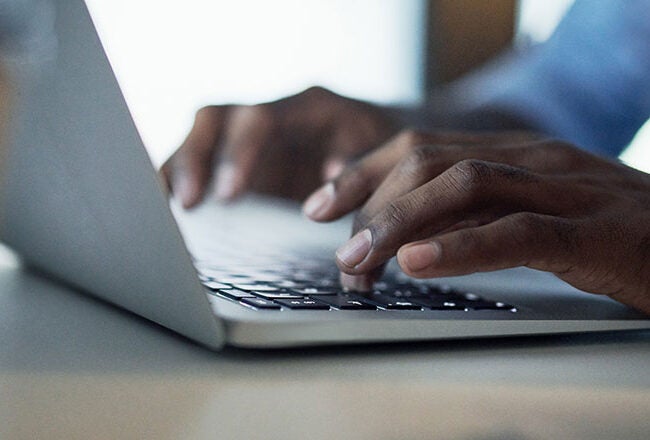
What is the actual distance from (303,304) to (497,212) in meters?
0.17

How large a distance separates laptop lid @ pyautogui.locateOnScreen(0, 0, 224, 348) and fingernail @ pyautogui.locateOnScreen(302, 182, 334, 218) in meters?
0.21

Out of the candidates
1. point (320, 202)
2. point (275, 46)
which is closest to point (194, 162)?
point (320, 202)

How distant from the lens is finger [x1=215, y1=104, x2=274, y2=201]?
3.23ft

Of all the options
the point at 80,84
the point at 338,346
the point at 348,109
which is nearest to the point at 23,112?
the point at 80,84

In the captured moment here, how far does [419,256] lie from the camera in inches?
13.6

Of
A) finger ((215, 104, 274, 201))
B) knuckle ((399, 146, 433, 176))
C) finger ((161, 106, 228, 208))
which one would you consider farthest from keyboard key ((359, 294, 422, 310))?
finger ((215, 104, 274, 201))

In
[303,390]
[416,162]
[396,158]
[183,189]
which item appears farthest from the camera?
[183,189]

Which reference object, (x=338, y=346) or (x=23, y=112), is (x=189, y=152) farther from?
(x=338, y=346)

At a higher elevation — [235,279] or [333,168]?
[333,168]

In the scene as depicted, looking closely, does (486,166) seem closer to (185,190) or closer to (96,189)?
(96,189)

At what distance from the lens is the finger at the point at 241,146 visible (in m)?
0.98

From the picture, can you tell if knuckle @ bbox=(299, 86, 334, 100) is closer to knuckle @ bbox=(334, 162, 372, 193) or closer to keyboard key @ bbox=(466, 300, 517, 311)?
knuckle @ bbox=(334, 162, 372, 193)

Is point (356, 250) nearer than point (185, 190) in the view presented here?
Yes

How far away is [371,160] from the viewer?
0.57m
